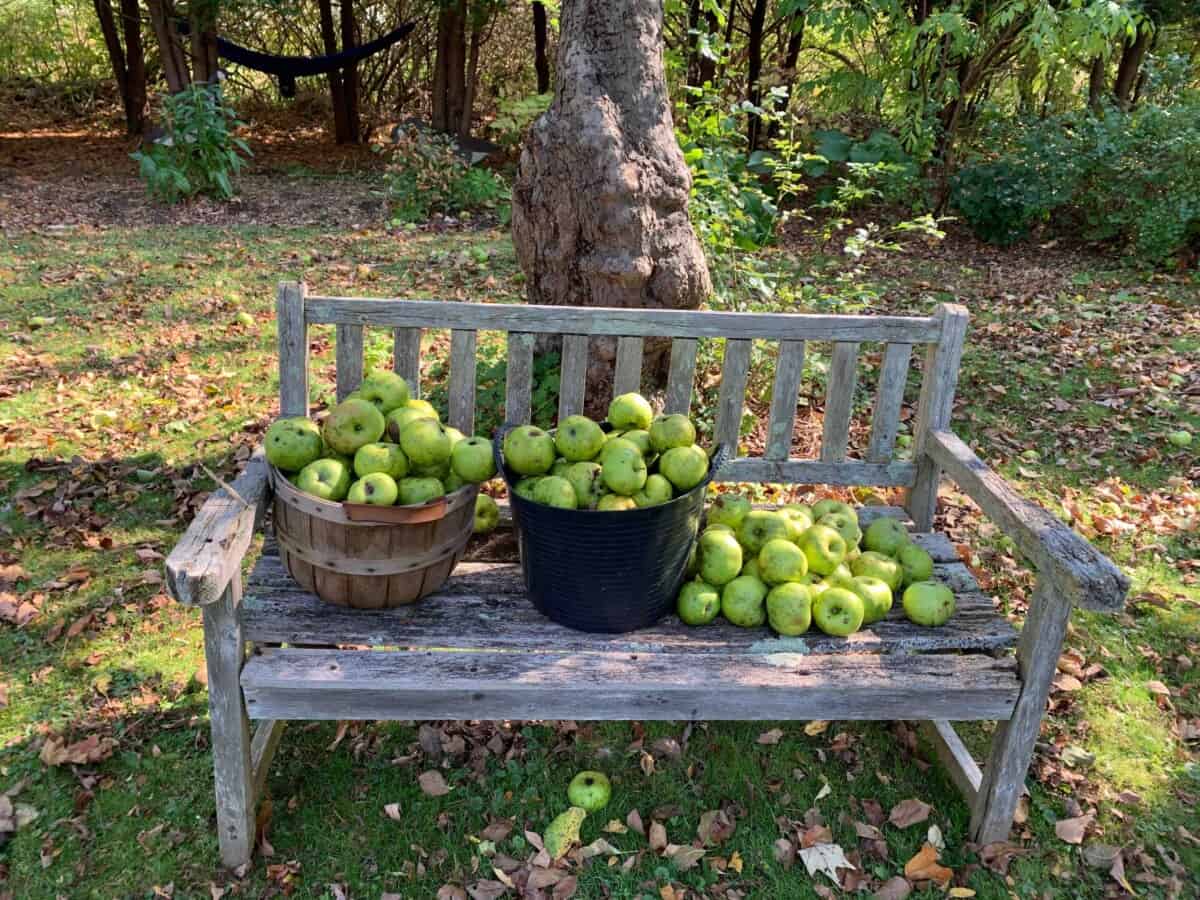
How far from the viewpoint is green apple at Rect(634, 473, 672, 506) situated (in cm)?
248

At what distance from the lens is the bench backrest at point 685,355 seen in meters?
3.05

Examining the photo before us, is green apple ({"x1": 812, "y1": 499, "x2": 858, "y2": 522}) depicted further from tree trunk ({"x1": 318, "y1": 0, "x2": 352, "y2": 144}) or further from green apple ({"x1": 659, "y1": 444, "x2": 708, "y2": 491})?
tree trunk ({"x1": 318, "y1": 0, "x2": 352, "y2": 144})

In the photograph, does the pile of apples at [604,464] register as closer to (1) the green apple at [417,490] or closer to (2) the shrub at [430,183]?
(1) the green apple at [417,490]

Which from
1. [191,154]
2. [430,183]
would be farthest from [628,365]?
[191,154]

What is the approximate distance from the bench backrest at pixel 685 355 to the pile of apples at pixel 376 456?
49 centimetres

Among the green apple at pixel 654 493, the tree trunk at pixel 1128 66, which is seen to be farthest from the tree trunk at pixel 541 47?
the green apple at pixel 654 493

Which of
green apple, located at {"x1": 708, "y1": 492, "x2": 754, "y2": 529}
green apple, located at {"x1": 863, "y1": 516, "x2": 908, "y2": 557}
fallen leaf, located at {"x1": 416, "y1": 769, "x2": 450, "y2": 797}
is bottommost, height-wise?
fallen leaf, located at {"x1": 416, "y1": 769, "x2": 450, "y2": 797}

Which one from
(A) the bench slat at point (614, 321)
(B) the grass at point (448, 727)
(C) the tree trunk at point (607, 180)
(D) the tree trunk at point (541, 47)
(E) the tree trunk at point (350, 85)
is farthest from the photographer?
(D) the tree trunk at point (541, 47)

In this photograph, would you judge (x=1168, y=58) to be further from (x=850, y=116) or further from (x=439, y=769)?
(x=439, y=769)

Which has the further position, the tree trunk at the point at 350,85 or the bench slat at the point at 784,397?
the tree trunk at the point at 350,85

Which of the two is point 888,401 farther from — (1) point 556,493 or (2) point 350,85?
(2) point 350,85

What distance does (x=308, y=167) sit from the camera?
498 inches

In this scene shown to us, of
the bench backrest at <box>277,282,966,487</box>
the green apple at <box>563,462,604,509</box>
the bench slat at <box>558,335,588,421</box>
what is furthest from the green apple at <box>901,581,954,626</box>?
the bench slat at <box>558,335,588,421</box>

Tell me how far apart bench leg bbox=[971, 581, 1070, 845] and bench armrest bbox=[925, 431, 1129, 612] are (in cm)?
10
